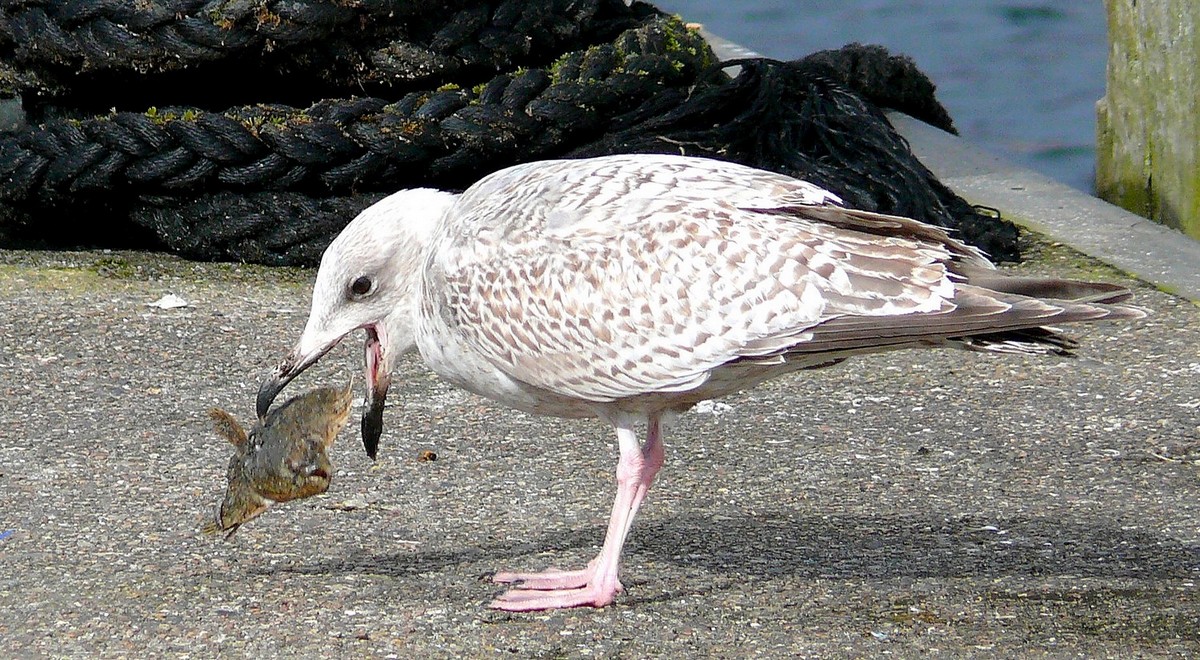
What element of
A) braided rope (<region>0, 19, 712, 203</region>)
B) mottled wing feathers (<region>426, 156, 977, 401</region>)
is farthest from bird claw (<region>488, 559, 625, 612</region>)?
braided rope (<region>0, 19, 712, 203</region>)

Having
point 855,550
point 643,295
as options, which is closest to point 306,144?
point 643,295

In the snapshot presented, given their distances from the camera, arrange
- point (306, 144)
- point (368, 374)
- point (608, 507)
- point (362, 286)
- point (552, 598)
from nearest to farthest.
Result: point (552, 598), point (362, 286), point (368, 374), point (608, 507), point (306, 144)

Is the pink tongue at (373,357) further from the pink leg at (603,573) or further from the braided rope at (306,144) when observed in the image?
the braided rope at (306,144)

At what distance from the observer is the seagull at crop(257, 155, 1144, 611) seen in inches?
157

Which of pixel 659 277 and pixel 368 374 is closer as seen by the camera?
pixel 659 277

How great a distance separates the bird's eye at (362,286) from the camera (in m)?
4.37

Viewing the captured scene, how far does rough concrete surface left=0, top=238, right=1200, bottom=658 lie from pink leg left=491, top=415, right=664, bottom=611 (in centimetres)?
4

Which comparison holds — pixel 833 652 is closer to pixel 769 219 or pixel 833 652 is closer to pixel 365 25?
pixel 769 219

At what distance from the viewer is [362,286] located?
4387mm

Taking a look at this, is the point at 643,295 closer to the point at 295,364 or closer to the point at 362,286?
the point at 362,286

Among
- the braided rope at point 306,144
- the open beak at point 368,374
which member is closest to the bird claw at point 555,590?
the open beak at point 368,374

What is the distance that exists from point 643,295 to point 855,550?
939 mm

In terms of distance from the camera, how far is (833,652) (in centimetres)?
382

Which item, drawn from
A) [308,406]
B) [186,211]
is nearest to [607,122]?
[186,211]
